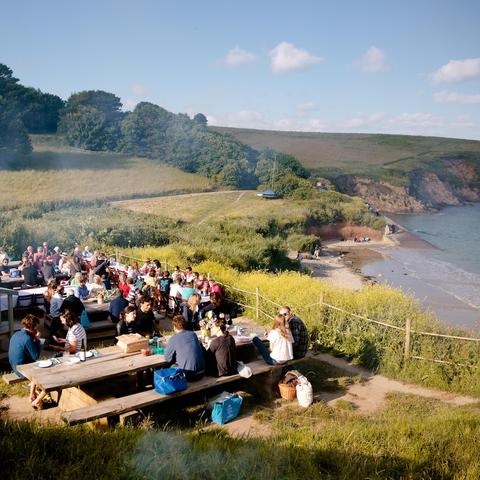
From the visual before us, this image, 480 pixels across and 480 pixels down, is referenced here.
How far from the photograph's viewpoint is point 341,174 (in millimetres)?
93000

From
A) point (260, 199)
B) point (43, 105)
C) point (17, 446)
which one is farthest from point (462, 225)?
point (17, 446)

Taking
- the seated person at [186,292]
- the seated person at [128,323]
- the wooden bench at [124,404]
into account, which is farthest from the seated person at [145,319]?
the wooden bench at [124,404]

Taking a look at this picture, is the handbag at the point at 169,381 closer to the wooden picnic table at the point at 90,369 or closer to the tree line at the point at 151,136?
the wooden picnic table at the point at 90,369

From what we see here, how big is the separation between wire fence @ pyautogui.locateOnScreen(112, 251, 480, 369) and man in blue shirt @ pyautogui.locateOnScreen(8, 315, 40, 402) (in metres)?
6.23

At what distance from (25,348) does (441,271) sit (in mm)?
32904

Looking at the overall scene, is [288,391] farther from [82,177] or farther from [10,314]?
[82,177]

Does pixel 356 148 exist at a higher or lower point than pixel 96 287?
higher

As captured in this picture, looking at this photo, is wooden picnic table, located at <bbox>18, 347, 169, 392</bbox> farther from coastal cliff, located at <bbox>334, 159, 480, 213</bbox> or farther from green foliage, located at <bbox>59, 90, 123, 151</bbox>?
coastal cliff, located at <bbox>334, 159, 480, 213</bbox>

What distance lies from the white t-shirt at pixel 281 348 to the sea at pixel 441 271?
5.25 metres

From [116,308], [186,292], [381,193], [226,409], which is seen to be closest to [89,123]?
[381,193]

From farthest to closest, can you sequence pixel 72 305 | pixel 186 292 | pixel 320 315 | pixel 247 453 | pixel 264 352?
pixel 186 292
pixel 320 315
pixel 72 305
pixel 264 352
pixel 247 453

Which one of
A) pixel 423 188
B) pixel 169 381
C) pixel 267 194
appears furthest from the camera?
pixel 423 188

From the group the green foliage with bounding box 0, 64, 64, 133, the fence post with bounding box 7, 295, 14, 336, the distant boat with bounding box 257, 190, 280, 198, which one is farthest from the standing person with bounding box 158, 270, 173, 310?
the green foliage with bounding box 0, 64, 64, 133

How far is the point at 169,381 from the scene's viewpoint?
724 cm
